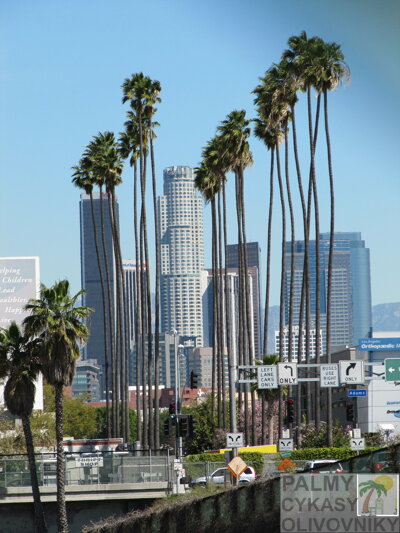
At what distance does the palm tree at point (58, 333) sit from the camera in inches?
2094

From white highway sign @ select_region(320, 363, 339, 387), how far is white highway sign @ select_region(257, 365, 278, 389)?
2.62 meters

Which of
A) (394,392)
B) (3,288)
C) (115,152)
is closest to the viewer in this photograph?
(115,152)

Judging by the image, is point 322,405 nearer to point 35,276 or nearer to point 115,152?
point 115,152

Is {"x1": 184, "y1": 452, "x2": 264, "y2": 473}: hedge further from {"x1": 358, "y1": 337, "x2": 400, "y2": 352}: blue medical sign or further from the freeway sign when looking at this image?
{"x1": 358, "y1": 337, "x2": 400, "y2": 352}: blue medical sign

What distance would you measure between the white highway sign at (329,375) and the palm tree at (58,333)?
14.1 m

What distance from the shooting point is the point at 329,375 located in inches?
2418

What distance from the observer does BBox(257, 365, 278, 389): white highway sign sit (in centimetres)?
6012

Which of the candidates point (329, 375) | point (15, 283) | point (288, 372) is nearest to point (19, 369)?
point (288, 372)

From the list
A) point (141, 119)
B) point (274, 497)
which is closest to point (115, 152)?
point (141, 119)

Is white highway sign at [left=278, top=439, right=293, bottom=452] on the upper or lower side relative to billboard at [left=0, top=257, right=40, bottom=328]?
lower

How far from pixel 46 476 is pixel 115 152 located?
143ft

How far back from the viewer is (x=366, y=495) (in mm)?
25984

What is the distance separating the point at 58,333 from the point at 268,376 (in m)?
12.8

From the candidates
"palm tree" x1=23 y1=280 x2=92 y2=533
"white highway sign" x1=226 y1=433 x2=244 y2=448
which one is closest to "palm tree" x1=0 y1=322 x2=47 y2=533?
"palm tree" x1=23 y1=280 x2=92 y2=533
